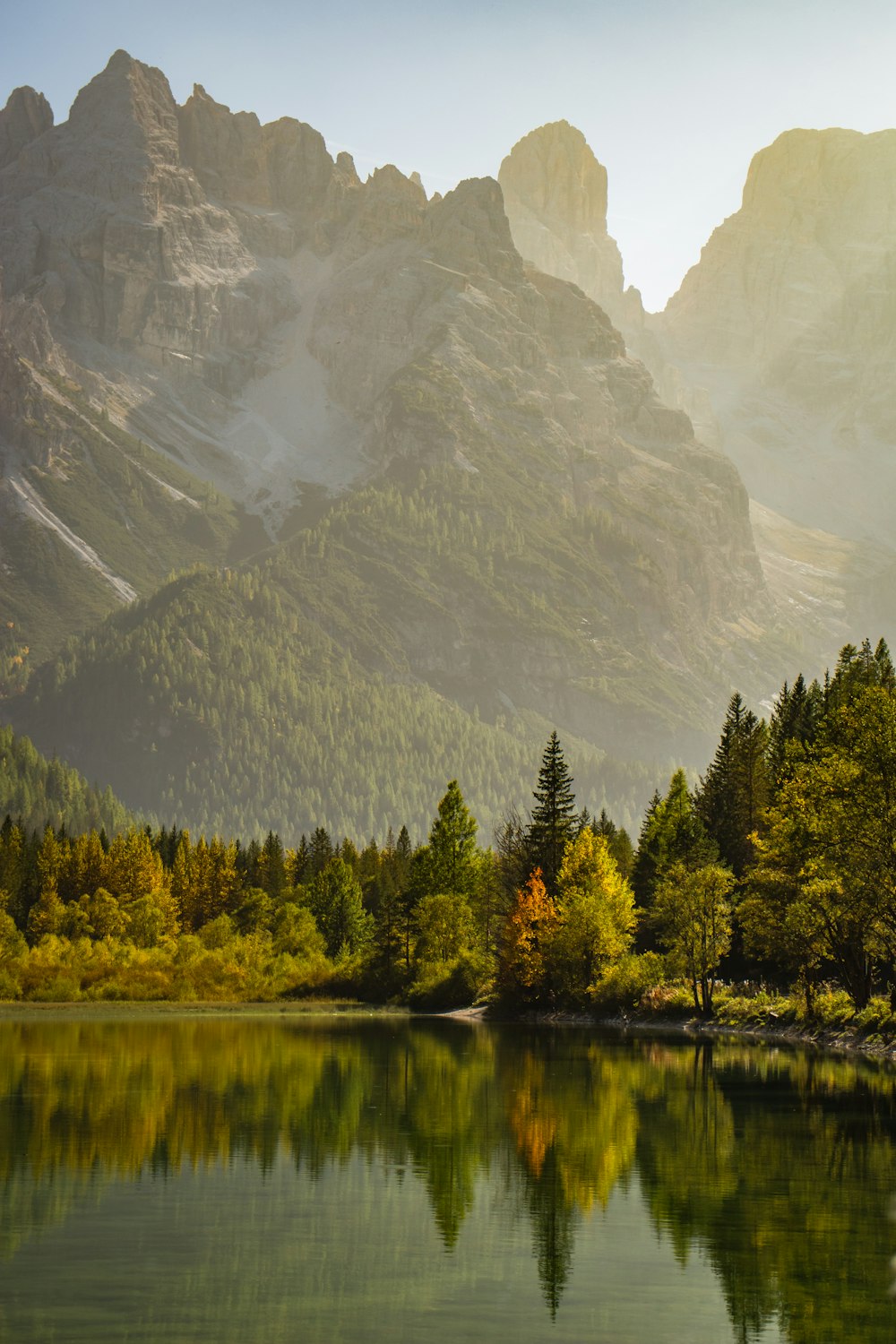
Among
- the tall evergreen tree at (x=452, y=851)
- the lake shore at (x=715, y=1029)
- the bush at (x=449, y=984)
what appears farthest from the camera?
the tall evergreen tree at (x=452, y=851)

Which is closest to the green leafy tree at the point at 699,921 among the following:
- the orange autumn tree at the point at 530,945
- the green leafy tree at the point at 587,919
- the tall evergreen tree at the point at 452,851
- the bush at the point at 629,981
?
the bush at the point at 629,981

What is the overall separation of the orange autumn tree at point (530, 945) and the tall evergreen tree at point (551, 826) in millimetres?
4811

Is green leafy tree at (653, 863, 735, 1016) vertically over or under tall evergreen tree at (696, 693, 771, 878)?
under

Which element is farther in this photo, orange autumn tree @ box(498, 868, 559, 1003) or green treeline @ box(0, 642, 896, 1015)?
orange autumn tree @ box(498, 868, 559, 1003)

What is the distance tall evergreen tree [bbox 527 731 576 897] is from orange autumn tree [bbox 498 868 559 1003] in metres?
4.81

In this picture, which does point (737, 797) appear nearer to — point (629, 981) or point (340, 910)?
point (629, 981)

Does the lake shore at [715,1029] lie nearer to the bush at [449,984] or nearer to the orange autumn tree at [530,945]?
the orange autumn tree at [530,945]

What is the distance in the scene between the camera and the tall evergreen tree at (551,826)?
11712 centimetres

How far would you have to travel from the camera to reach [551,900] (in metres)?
111

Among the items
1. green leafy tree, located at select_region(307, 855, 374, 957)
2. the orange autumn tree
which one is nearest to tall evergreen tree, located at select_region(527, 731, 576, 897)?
the orange autumn tree

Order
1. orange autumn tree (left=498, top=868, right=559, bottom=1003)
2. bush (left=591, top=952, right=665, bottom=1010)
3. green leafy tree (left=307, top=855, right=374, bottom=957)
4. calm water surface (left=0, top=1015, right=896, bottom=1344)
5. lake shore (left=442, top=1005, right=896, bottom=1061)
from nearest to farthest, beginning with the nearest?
calm water surface (left=0, top=1015, right=896, bottom=1344), lake shore (left=442, top=1005, right=896, bottom=1061), bush (left=591, top=952, right=665, bottom=1010), orange autumn tree (left=498, top=868, right=559, bottom=1003), green leafy tree (left=307, top=855, right=374, bottom=957)

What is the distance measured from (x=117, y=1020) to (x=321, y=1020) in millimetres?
14328

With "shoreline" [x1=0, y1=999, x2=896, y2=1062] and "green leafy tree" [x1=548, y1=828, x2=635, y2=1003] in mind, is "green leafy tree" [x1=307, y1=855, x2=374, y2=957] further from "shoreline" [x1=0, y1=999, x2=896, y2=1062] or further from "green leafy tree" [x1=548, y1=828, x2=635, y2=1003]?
"green leafy tree" [x1=548, y1=828, x2=635, y2=1003]

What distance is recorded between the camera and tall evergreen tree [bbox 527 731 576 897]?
384ft
